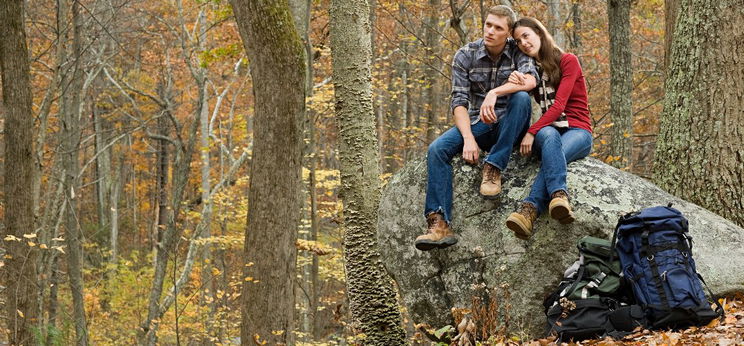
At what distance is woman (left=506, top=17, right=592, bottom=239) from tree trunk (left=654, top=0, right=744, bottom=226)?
1086mm

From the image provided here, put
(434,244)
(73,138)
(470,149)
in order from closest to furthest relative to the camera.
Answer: (434,244) → (470,149) → (73,138)

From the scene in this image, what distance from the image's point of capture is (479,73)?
5613 millimetres

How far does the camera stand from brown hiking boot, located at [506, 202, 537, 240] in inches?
195

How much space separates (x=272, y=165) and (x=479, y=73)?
1927 millimetres

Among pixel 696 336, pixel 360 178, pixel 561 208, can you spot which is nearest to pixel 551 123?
pixel 561 208

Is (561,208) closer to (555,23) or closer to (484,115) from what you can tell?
(484,115)

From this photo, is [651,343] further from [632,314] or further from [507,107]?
[507,107]

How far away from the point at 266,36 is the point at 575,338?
3427mm

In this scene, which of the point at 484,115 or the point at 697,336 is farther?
the point at 484,115

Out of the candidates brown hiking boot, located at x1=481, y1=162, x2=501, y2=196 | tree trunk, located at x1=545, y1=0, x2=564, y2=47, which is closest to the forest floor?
brown hiking boot, located at x1=481, y1=162, x2=501, y2=196

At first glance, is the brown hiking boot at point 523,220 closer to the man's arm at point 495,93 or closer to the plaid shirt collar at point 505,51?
the man's arm at point 495,93

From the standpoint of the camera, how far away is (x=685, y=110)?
19.9 feet

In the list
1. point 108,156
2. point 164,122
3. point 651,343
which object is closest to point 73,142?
point 164,122

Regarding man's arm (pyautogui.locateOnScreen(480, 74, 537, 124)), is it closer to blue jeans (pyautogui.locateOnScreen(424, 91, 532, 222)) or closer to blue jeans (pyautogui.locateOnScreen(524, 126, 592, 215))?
blue jeans (pyautogui.locateOnScreen(424, 91, 532, 222))
